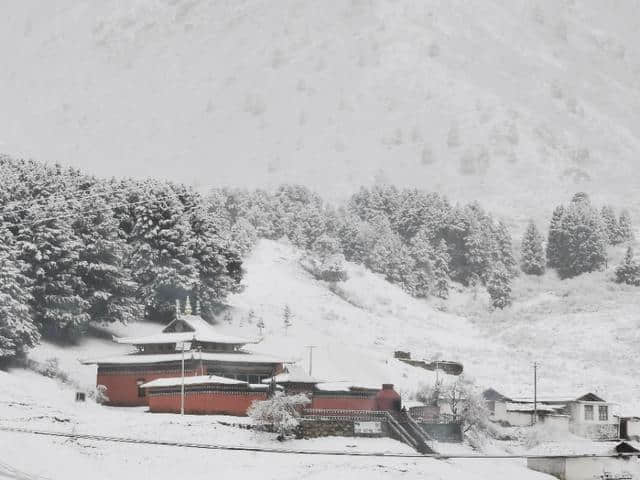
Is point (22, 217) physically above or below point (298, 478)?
above

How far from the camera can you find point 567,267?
177000 mm

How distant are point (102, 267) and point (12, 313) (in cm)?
1414

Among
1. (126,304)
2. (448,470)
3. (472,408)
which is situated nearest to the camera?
(448,470)

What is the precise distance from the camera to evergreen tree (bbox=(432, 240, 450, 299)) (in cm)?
15675

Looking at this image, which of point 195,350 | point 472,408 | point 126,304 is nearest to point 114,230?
point 126,304

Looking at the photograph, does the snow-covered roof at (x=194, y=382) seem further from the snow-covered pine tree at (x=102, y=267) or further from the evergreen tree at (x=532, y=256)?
the evergreen tree at (x=532, y=256)

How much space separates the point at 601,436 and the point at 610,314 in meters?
47.6

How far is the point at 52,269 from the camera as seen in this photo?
87938mm

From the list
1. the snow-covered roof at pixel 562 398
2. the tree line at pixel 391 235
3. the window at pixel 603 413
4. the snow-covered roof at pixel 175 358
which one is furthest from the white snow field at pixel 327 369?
the window at pixel 603 413

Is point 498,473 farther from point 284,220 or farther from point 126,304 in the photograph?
point 284,220

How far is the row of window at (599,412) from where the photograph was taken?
323 ft

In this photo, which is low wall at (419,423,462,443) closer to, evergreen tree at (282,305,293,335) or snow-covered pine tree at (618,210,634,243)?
evergreen tree at (282,305,293,335)

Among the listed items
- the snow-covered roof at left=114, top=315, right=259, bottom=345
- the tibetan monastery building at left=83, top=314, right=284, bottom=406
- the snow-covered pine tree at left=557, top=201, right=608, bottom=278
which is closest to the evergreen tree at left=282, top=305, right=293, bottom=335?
the snow-covered roof at left=114, top=315, right=259, bottom=345

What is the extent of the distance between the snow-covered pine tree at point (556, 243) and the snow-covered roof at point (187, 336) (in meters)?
98.6
